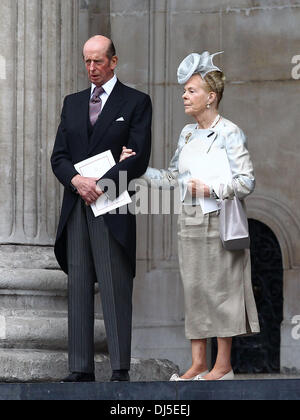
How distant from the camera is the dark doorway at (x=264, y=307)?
16.4 m

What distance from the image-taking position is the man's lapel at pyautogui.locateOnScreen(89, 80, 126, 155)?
1183 centimetres

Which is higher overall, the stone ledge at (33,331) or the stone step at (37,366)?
the stone ledge at (33,331)

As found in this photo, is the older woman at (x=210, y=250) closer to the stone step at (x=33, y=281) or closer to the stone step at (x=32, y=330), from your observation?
the stone step at (x=32, y=330)

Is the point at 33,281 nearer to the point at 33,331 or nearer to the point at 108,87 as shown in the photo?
the point at 33,331

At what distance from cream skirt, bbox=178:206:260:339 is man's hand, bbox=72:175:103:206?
25.6 inches

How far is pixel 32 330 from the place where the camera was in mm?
12359

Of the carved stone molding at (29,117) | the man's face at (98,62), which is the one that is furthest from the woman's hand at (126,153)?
the carved stone molding at (29,117)

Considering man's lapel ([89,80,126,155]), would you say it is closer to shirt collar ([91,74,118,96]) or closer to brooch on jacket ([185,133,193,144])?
shirt collar ([91,74,118,96])

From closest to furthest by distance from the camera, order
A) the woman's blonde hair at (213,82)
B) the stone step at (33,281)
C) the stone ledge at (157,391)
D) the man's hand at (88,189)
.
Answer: the stone ledge at (157,391) < the man's hand at (88,189) < the woman's blonde hair at (213,82) < the stone step at (33,281)

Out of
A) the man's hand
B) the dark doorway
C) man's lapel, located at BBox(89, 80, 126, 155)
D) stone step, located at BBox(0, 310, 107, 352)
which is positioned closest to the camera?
the man's hand

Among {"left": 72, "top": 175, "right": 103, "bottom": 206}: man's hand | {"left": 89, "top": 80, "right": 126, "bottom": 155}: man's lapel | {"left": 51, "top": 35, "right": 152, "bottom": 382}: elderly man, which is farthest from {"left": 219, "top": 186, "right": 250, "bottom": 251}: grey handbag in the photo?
{"left": 89, "top": 80, "right": 126, "bottom": 155}: man's lapel

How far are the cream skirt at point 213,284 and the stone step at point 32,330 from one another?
1258 millimetres
